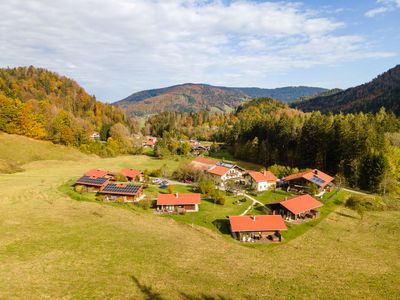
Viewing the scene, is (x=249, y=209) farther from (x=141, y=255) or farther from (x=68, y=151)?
(x=68, y=151)

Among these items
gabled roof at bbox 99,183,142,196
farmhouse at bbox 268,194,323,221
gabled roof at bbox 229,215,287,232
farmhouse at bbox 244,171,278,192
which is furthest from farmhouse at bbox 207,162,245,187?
gabled roof at bbox 229,215,287,232

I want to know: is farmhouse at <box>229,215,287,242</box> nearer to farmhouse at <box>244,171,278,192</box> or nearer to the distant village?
the distant village

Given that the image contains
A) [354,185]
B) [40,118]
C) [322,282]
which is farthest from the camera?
[40,118]

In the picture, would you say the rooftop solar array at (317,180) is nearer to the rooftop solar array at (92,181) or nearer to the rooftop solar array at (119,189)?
the rooftop solar array at (119,189)

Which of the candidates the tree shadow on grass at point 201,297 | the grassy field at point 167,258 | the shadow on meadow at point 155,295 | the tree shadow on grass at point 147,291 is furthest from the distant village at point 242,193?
the tree shadow on grass at point 147,291

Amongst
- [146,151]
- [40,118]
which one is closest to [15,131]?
[40,118]
